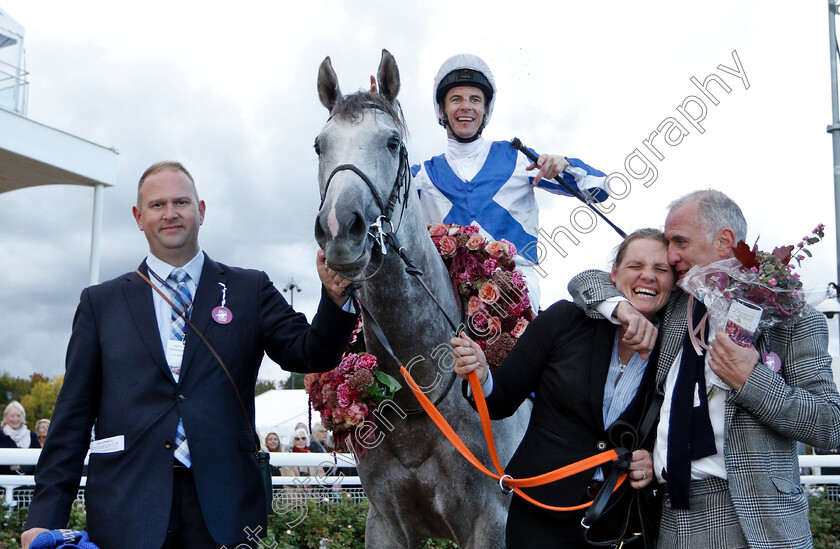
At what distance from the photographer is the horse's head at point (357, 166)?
2.50 m

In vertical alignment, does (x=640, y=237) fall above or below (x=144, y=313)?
above

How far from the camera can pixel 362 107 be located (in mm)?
2973

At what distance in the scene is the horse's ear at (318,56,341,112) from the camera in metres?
3.21

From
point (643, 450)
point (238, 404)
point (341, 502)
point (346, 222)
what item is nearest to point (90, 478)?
point (238, 404)

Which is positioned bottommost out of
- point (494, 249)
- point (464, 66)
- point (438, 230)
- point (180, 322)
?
point (180, 322)

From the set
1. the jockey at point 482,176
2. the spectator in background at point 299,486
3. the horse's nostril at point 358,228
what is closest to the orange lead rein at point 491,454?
the horse's nostril at point 358,228

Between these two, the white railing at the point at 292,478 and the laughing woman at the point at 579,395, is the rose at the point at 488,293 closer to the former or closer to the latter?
the laughing woman at the point at 579,395

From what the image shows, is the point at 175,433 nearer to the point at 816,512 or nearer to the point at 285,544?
the point at 285,544

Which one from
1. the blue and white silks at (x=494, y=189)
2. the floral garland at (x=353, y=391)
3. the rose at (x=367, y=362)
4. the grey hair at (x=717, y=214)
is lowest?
the floral garland at (x=353, y=391)

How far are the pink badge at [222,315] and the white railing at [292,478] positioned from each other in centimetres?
212

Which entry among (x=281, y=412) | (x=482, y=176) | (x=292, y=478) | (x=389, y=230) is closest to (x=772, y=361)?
(x=389, y=230)

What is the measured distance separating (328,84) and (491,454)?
5.83 ft

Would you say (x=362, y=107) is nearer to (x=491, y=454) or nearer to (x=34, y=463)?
(x=491, y=454)

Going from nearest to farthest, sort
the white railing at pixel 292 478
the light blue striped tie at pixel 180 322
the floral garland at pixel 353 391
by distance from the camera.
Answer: the light blue striped tie at pixel 180 322, the floral garland at pixel 353 391, the white railing at pixel 292 478
